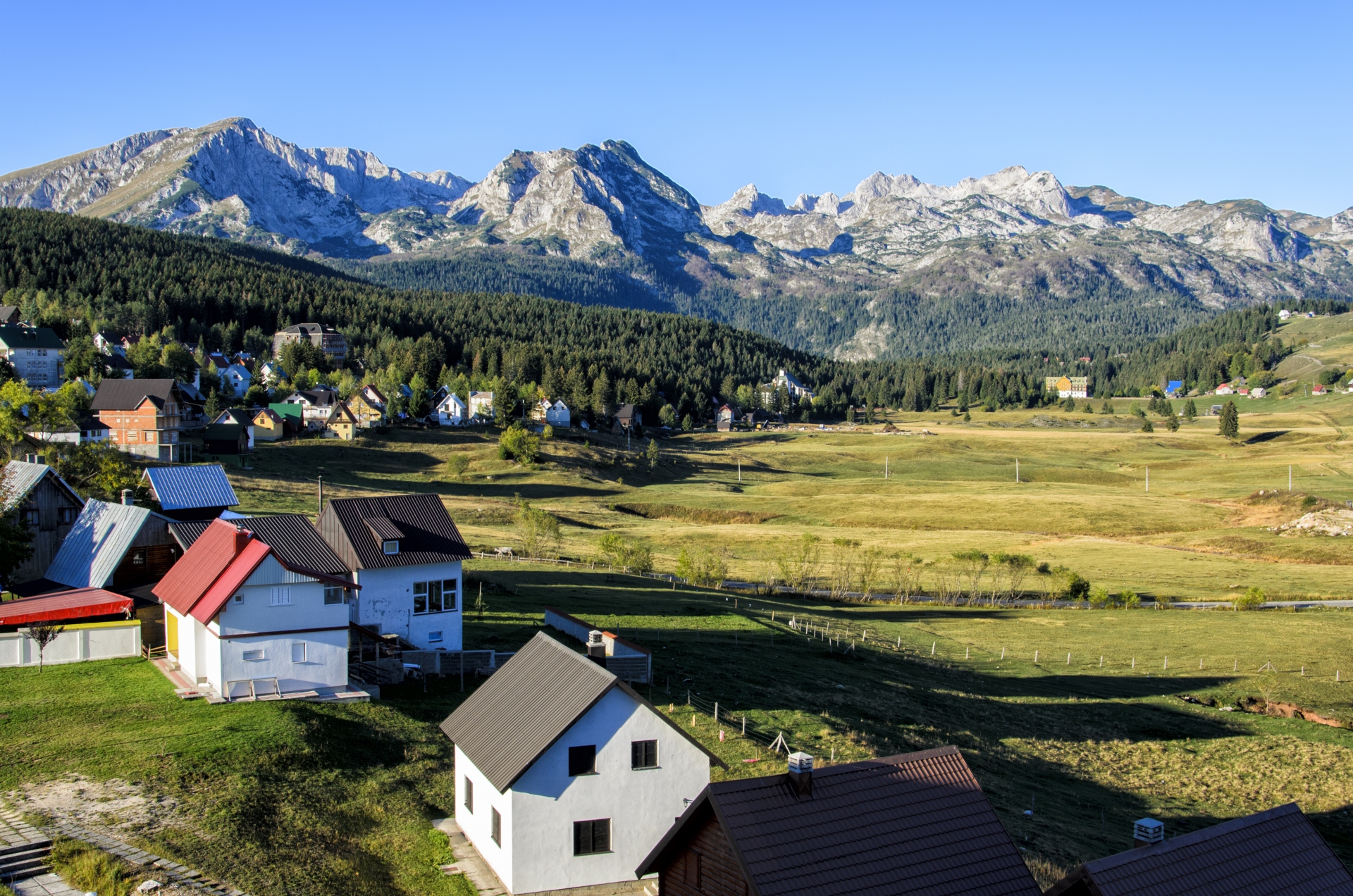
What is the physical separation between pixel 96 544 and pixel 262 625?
1781 centimetres

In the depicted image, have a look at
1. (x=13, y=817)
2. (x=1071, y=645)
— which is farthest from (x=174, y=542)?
(x=1071, y=645)

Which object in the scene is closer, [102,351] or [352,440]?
[352,440]

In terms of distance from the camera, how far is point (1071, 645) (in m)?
63.4

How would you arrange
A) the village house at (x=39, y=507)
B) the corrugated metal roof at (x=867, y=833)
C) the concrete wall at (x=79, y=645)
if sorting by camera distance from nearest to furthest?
the corrugated metal roof at (x=867, y=833) → the concrete wall at (x=79, y=645) → the village house at (x=39, y=507)

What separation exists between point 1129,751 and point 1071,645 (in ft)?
71.0

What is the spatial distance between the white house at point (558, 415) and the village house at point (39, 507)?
132 metres

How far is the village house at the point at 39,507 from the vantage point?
4609 centimetres

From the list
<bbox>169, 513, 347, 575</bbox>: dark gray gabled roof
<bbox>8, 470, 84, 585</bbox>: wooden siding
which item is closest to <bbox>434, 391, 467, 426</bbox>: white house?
<bbox>8, 470, 84, 585</bbox>: wooden siding

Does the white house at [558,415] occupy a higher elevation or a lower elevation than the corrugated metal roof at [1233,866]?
higher

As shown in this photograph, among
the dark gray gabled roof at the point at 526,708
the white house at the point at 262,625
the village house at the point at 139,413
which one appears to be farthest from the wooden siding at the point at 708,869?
the village house at the point at 139,413


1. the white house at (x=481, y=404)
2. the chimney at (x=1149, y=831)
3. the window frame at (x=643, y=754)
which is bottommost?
the window frame at (x=643, y=754)

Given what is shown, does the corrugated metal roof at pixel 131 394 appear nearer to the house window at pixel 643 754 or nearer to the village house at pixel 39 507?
the village house at pixel 39 507

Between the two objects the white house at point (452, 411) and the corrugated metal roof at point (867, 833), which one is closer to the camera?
the corrugated metal roof at point (867, 833)

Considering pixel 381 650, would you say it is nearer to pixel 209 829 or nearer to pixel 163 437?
pixel 209 829
